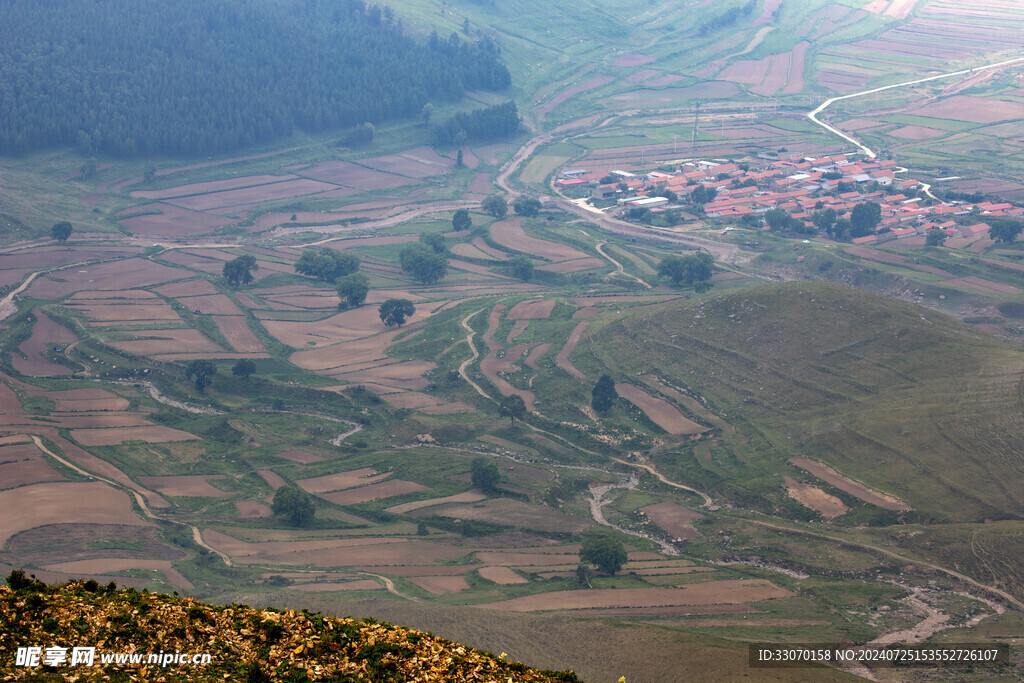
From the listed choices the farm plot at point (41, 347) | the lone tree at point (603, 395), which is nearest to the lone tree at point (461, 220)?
the farm plot at point (41, 347)

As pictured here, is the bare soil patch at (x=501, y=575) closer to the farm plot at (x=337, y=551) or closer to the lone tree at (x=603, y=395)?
the farm plot at (x=337, y=551)

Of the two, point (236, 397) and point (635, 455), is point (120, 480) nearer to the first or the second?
point (236, 397)

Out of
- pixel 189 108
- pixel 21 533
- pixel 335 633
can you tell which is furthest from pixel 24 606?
pixel 189 108

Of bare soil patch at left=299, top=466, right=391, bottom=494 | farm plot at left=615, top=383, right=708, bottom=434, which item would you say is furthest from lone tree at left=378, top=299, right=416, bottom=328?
bare soil patch at left=299, top=466, right=391, bottom=494

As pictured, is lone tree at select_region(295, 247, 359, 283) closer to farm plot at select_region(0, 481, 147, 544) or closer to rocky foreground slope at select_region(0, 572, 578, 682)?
farm plot at select_region(0, 481, 147, 544)

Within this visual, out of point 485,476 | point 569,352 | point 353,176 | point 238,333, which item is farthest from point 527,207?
point 485,476

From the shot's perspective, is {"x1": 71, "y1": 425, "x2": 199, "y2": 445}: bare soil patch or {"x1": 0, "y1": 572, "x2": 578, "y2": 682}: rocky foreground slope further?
{"x1": 71, "y1": 425, "x2": 199, "y2": 445}: bare soil patch
